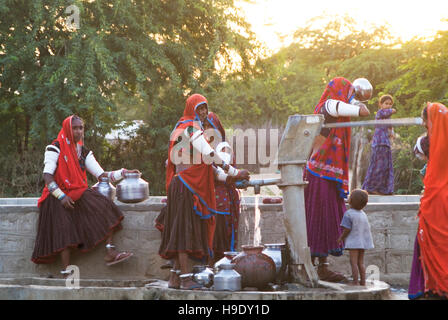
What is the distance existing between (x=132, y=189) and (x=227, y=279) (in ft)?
7.97

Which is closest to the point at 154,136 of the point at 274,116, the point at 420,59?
the point at 420,59

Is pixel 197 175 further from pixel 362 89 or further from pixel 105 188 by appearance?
pixel 105 188

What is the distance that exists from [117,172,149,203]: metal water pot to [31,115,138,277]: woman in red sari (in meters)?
0.17

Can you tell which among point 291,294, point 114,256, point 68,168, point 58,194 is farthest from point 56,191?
point 291,294

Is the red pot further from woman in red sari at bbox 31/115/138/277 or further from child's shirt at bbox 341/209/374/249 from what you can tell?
woman in red sari at bbox 31/115/138/277

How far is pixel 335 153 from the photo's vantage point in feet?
21.0

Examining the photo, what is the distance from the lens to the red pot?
5652 mm

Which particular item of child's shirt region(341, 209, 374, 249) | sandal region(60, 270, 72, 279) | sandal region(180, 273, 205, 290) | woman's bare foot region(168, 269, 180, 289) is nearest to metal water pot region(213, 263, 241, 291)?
sandal region(180, 273, 205, 290)

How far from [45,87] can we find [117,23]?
2.35m

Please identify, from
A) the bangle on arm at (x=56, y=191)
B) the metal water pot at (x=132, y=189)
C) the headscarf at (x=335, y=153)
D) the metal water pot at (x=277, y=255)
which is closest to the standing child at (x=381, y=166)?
the headscarf at (x=335, y=153)

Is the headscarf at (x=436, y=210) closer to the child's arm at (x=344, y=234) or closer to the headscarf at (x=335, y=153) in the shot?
the child's arm at (x=344, y=234)

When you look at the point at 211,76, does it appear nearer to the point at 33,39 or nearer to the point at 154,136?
the point at 154,136

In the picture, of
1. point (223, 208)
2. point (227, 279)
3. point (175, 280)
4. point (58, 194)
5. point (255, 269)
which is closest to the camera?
point (227, 279)

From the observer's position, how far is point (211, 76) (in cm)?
1697
